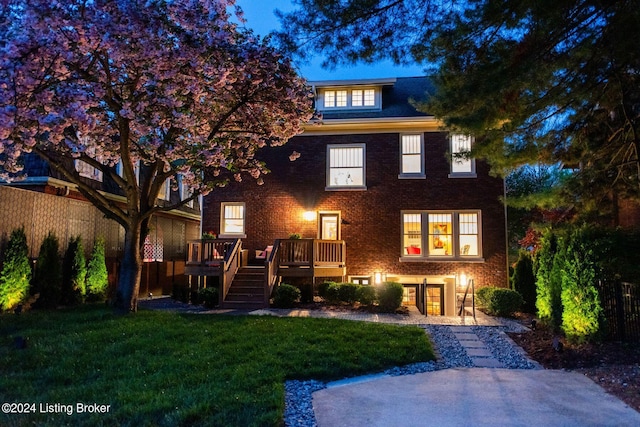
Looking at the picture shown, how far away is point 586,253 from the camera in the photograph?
725cm

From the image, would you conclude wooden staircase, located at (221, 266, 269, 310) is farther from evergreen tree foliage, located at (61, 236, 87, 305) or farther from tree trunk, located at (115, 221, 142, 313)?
evergreen tree foliage, located at (61, 236, 87, 305)

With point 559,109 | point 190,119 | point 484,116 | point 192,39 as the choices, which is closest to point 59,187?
point 190,119

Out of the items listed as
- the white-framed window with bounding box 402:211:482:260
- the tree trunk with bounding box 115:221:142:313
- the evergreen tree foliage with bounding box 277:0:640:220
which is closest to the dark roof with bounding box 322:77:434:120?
the white-framed window with bounding box 402:211:482:260

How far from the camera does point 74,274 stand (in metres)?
11.6

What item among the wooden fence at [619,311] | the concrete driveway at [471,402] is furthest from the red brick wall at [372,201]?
the concrete driveway at [471,402]

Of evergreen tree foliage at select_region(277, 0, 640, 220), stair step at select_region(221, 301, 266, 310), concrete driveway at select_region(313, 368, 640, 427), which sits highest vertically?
evergreen tree foliage at select_region(277, 0, 640, 220)

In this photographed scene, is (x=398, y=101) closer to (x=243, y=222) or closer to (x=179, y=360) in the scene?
(x=243, y=222)

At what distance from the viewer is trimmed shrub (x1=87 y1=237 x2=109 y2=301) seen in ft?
39.5

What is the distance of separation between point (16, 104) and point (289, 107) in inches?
192

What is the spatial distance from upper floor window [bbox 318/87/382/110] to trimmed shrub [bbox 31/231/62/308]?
9230mm

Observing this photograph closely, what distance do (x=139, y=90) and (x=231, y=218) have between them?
24.2ft

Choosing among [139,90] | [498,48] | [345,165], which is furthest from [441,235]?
[139,90]

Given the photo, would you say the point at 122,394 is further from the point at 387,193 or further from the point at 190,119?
the point at 387,193

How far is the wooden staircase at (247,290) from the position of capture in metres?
11.6
